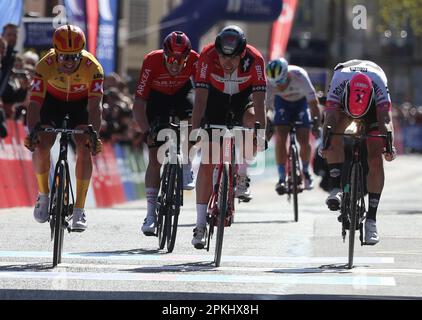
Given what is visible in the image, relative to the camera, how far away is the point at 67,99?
1162 cm

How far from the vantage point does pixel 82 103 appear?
1171 cm

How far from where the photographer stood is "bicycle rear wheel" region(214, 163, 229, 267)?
10914mm

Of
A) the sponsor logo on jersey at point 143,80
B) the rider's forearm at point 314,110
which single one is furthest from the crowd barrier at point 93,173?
the sponsor logo on jersey at point 143,80

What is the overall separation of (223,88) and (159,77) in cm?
94

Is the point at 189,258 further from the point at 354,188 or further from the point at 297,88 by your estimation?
the point at 297,88

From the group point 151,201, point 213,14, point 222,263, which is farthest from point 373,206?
point 213,14

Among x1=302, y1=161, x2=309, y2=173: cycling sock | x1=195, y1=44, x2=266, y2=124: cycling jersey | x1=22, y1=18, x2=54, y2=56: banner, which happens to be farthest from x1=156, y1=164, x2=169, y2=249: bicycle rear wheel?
x1=22, y1=18, x2=54, y2=56: banner

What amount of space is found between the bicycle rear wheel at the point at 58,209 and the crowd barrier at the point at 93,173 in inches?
255

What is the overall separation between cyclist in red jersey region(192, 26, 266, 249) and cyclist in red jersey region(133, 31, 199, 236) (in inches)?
26.3

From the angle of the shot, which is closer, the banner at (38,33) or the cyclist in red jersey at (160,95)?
the cyclist in red jersey at (160,95)

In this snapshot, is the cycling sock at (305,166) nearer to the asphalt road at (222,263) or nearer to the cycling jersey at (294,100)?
the cycling jersey at (294,100)

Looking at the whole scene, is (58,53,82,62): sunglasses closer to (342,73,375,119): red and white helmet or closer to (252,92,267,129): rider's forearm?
(252,92,267,129): rider's forearm

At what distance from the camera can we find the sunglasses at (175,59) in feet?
40.2
